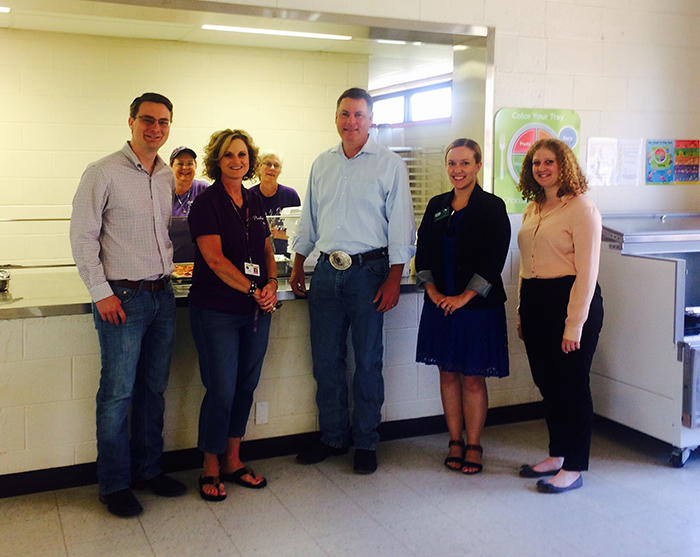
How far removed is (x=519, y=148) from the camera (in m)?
3.76

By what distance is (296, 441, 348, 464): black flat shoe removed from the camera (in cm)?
334

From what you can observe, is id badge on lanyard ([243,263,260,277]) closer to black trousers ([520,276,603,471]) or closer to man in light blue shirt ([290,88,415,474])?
man in light blue shirt ([290,88,415,474])

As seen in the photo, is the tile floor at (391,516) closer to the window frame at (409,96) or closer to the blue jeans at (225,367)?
the blue jeans at (225,367)

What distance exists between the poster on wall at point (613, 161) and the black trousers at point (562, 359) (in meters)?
1.20

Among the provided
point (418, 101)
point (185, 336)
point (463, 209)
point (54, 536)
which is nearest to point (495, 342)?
point (463, 209)

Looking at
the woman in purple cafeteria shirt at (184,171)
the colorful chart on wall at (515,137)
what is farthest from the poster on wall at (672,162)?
the woman in purple cafeteria shirt at (184,171)

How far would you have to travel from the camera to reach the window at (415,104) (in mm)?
6395

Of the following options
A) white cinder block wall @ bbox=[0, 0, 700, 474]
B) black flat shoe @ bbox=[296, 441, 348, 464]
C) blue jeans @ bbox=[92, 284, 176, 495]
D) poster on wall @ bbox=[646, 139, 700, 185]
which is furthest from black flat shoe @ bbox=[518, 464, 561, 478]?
poster on wall @ bbox=[646, 139, 700, 185]

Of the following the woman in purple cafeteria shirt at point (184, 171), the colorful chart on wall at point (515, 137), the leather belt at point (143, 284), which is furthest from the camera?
the woman in purple cafeteria shirt at point (184, 171)

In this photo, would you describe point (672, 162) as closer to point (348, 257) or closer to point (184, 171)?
point (348, 257)

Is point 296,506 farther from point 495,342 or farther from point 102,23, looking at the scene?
point 102,23

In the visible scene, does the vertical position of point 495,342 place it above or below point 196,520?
above

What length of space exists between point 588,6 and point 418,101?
2943 millimetres

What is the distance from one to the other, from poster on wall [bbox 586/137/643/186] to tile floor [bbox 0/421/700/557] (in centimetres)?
154
